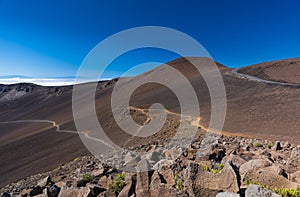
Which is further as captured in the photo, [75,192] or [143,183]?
[75,192]

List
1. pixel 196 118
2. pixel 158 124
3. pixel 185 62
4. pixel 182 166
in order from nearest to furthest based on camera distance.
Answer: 1. pixel 182 166
2. pixel 196 118
3. pixel 158 124
4. pixel 185 62

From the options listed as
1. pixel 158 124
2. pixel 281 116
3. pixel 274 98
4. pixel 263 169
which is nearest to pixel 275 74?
pixel 274 98

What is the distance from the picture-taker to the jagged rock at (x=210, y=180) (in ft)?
11.3

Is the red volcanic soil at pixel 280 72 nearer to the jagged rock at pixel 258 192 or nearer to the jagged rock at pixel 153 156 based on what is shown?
the jagged rock at pixel 153 156

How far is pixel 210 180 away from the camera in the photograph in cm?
354

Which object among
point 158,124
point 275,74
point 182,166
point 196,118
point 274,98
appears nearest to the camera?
point 182,166

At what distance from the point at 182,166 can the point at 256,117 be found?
48.5 feet

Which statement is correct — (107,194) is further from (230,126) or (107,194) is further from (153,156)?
(230,126)

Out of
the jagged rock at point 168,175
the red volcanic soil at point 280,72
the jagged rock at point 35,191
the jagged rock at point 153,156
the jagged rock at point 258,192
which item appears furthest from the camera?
the red volcanic soil at point 280,72

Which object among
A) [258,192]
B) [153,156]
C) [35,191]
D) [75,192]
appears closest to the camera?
[258,192]

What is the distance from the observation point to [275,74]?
116 ft

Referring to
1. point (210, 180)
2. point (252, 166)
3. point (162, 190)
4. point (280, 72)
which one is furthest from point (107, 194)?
point (280, 72)

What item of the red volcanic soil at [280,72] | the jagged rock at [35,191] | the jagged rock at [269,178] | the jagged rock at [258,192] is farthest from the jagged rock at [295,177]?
the red volcanic soil at [280,72]

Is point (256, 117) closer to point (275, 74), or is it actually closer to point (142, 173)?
point (142, 173)
